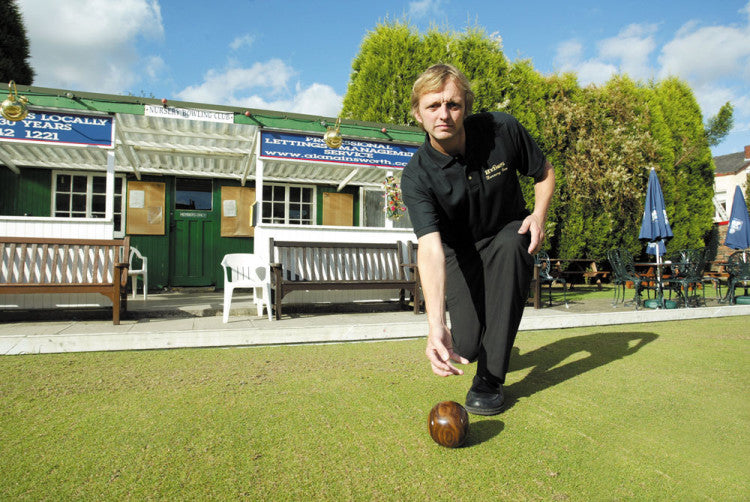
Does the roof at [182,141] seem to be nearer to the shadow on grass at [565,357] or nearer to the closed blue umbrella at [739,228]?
the shadow on grass at [565,357]

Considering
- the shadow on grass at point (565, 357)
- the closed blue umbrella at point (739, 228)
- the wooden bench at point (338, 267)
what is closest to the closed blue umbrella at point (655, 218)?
the closed blue umbrella at point (739, 228)

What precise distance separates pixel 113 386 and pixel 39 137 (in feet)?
19.1

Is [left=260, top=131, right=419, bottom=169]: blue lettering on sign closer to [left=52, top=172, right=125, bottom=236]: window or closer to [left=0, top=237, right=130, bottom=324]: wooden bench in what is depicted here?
[left=0, top=237, right=130, bottom=324]: wooden bench

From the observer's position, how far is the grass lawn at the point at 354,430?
1635 mm

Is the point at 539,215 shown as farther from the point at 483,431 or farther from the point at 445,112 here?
the point at 483,431

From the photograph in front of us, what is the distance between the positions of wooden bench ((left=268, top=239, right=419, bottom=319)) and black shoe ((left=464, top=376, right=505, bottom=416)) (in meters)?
4.27

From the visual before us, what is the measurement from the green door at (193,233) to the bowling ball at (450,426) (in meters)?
9.87

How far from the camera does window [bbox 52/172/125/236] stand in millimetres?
9922

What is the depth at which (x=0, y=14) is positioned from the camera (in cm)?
1264

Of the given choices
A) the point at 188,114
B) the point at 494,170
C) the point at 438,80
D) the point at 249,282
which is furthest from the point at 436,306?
the point at 188,114

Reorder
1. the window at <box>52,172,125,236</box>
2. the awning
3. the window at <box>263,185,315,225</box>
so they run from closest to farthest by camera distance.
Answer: the awning
the window at <box>52,172,125,236</box>
the window at <box>263,185,315,225</box>

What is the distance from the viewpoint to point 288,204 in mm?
11586

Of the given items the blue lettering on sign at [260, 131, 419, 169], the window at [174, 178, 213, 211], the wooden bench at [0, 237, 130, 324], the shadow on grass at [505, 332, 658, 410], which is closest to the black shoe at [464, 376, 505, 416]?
the shadow on grass at [505, 332, 658, 410]

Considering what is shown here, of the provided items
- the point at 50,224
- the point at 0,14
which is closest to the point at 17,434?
the point at 50,224
